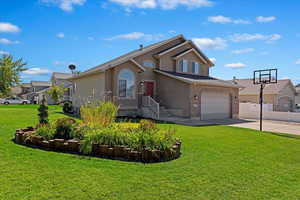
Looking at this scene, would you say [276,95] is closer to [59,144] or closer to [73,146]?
[73,146]

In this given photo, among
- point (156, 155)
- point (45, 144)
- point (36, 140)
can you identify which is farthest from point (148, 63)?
point (156, 155)

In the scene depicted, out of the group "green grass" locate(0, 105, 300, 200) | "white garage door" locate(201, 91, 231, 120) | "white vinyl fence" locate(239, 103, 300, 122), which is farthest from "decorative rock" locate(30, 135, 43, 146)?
"white vinyl fence" locate(239, 103, 300, 122)

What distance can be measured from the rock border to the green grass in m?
0.27

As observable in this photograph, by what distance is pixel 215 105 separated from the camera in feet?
59.7

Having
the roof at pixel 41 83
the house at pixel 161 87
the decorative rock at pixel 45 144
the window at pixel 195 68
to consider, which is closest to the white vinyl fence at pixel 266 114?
the house at pixel 161 87

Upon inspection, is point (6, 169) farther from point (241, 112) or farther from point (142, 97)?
point (241, 112)

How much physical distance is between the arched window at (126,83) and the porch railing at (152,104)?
119cm

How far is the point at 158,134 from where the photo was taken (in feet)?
19.6

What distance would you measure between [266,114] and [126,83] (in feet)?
48.3

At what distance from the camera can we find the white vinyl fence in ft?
62.9

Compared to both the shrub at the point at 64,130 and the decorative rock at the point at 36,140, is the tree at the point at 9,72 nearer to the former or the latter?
the decorative rock at the point at 36,140

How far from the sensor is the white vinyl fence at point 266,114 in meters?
19.2

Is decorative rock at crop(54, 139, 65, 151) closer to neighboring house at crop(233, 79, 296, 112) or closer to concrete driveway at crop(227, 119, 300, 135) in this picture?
concrete driveway at crop(227, 119, 300, 135)

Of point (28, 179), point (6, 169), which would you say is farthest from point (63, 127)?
point (28, 179)
